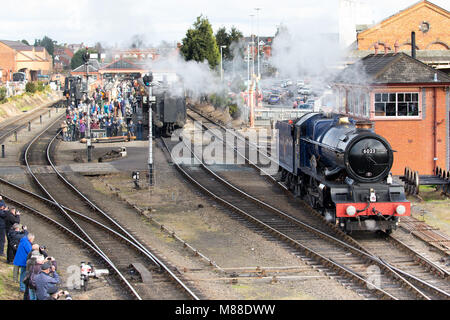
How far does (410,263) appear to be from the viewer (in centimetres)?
1541

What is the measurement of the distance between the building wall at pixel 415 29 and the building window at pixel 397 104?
1227 inches

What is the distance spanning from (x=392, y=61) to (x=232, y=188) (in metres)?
7.61

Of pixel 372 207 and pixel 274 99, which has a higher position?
pixel 274 99

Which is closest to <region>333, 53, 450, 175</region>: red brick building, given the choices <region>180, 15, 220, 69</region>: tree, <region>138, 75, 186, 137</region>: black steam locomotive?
<region>138, 75, 186, 137</region>: black steam locomotive

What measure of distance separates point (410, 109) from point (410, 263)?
1080cm

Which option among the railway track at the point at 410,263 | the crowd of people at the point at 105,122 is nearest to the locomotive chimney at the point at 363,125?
the railway track at the point at 410,263

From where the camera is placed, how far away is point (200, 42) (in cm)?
5841

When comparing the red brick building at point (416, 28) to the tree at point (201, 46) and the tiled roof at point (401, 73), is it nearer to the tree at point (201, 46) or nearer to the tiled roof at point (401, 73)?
the tree at point (201, 46)

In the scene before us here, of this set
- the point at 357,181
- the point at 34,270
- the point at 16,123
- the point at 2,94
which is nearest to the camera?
the point at 34,270

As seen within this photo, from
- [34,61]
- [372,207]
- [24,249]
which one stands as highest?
[34,61]

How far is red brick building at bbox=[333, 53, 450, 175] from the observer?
24.6 meters

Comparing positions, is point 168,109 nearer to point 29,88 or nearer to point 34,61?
point 29,88

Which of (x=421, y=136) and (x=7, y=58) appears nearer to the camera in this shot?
(x=421, y=136)

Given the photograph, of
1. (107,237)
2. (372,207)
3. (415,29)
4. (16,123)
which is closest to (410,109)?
(372,207)
